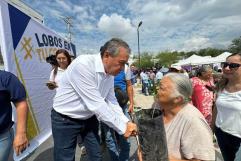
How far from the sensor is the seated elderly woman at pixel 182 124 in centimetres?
180

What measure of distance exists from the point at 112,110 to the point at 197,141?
1193 mm

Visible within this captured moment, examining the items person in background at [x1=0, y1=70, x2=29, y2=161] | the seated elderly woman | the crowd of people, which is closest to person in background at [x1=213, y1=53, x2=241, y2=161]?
the crowd of people

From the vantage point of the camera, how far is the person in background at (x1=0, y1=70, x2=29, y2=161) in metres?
2.48

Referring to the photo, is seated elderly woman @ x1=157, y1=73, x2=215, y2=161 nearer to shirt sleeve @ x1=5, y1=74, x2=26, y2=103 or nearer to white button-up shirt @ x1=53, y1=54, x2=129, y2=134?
white button-up shirt @ x1=53, y1=54, x2=129, y2=134

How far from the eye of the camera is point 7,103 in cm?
254

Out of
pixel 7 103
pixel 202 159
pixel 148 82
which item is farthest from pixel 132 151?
pixel 148 82

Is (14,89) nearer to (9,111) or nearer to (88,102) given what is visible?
(9,111)

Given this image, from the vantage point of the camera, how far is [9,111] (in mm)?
2580

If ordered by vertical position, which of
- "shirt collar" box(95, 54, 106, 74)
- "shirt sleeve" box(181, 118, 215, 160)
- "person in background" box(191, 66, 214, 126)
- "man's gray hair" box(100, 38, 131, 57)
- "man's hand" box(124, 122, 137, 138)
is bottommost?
"person in background" box(191, 66, 214, 126)

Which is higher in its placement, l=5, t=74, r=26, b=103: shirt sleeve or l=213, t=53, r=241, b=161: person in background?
l=5, t=74, r=26, b=103: shirt sleeve

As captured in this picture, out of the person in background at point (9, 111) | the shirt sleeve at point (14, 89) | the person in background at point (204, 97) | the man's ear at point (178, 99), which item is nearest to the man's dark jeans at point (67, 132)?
the person in background at point (9, 111)

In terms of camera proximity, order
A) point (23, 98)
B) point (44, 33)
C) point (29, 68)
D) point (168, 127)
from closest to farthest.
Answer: point (168, 127), point (23, 98), point (29, 68), point (44, 33)

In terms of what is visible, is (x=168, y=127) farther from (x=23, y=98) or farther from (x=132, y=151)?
(x=132, y=151)

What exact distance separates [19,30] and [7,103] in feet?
8.58
